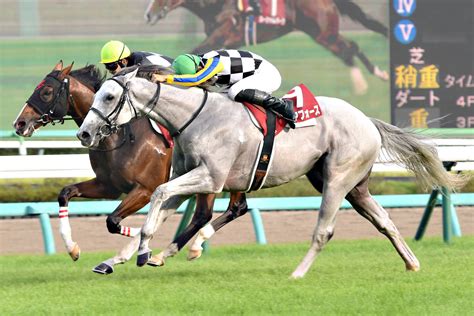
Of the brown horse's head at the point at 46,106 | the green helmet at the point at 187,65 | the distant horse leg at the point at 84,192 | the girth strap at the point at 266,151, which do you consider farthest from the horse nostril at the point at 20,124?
the girth strap at the point at 266,151

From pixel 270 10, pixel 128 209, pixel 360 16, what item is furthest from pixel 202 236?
pixel 360 16

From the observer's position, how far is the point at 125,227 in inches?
282

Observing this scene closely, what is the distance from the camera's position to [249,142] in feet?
21.6

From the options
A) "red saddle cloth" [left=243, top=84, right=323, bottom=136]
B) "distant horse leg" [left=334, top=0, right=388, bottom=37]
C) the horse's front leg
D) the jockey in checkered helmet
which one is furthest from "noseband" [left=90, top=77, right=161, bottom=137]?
"distant horse leg" [left=334, top=0, right=388, bottom=37]

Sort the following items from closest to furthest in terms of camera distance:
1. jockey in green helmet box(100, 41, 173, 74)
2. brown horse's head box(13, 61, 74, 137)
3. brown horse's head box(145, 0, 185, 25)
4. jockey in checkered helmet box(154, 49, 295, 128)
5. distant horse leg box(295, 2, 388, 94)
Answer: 1. jockey in checkered helmet box(154, 49, 295, 128)
2. jockey in green helmet box(100, 41, 173, 74)
3. brown horse's head box(13, 61, 74, 137)
4. brown horse's head box(145, 0, 185, 25)
5. distant horse leg box(295, 2, 388, 94)

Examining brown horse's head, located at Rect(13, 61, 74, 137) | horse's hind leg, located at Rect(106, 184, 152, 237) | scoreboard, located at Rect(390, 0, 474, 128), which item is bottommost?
scoreboard, located at Rect(390, 0, 474, 128)

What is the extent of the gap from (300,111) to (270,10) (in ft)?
23.3

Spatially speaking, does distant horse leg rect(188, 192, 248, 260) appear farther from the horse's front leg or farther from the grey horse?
the horse's front leg

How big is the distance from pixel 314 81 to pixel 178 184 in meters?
7.94

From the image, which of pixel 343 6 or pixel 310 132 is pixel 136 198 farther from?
pixel 343 6

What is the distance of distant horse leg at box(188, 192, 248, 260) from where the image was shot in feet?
23.0

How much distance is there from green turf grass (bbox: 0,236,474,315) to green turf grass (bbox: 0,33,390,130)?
540 cm

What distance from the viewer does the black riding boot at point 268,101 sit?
6595 millimetres

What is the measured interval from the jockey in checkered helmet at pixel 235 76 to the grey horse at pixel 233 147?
0.24 feet
